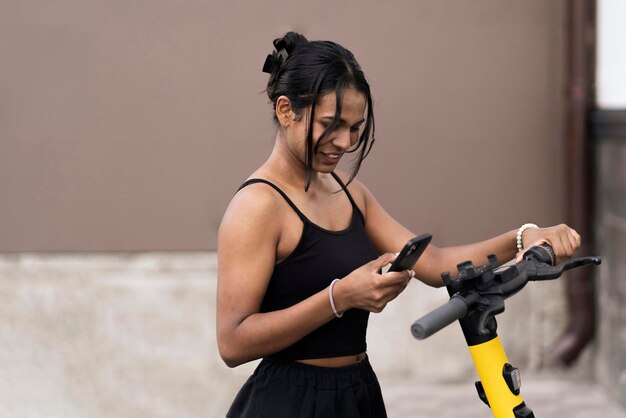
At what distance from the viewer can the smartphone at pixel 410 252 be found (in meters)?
1.93

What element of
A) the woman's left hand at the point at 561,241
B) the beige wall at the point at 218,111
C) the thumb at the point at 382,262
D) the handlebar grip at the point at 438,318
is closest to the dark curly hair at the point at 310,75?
the thumb at the point at 382,262

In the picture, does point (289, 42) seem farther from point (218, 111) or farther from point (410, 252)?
point (218, 111)

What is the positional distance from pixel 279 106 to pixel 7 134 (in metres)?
3.42

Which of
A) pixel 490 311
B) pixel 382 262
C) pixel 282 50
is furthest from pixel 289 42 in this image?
pixel 490 311

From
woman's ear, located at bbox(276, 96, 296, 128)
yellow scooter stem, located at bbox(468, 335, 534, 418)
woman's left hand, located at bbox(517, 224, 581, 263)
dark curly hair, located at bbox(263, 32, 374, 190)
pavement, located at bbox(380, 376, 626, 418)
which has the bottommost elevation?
pavement, located at bbox(380, 376, 626, 418)

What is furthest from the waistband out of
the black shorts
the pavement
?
the pavement

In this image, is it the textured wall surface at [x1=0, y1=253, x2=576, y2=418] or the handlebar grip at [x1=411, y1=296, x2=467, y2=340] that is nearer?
the handlebar grip at [x1=411, y1=296, x2=467, y2=340]

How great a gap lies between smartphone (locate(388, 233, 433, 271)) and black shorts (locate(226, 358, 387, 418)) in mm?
539

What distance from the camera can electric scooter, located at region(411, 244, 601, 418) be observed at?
1962 millimetres

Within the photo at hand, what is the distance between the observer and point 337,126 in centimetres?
239

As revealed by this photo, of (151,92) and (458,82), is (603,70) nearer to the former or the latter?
(458,82)

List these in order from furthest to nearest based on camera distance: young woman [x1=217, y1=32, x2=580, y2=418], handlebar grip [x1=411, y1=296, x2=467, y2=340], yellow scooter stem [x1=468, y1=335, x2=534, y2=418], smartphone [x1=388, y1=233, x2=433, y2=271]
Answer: young woman [x1=217, y1=32, x2=580, y2=418], yellow scooter stem [x1=468, y1=335, x2=534, y2=418], smartphone [x1=388, y1=233, x2=433, y2=271], handlebar grip [x1=411, y1=296, x2=467, y2=340]

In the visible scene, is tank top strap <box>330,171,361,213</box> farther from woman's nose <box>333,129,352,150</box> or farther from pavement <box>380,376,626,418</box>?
pavement <box>380,376,626,418</box>

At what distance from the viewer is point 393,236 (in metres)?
2.80
